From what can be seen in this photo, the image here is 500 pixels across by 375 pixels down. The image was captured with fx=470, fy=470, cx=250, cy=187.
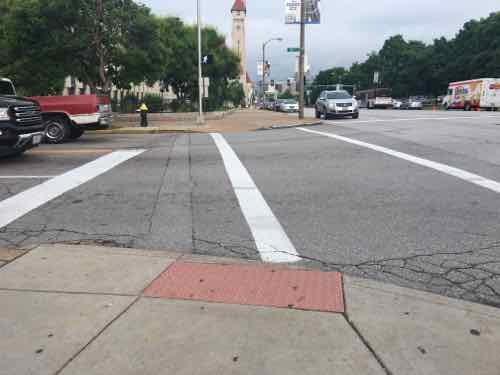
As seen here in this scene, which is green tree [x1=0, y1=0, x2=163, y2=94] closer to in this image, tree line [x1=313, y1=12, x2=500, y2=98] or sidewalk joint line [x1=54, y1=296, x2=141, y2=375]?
sidewalk joint line [x1=54, y1=296, x2=141, y2=375]

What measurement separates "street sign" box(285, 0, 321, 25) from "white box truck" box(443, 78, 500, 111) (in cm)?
2283

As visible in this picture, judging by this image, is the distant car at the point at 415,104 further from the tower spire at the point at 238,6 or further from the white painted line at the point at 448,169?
the tower spire at the point at 238,6

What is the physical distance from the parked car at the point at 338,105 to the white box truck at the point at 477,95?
829 inches

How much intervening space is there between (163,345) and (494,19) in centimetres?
7670

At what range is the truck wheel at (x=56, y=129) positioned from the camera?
14.6 meters

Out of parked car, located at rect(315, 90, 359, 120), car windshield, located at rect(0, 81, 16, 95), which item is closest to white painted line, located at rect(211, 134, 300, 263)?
car windshield, located at rect(0, 81, 16, 95)

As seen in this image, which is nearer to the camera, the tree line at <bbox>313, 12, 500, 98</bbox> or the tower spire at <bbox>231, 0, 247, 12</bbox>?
the tree line at <bbox>313, 12, 500, 98</bbox>

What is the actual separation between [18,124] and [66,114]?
216 inches

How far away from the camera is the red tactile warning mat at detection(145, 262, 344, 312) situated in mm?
3381

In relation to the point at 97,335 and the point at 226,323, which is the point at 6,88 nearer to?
the point at 97,335

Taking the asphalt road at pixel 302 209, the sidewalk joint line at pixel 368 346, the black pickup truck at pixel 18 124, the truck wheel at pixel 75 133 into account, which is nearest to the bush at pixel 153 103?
the truck wheel at pixel 75 133

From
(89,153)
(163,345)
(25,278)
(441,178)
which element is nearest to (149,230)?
(25,278)

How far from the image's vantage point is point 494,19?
66.4 meters

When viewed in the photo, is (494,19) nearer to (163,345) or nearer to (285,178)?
(285,178)
